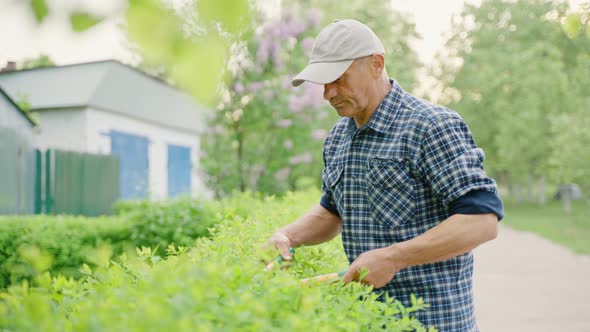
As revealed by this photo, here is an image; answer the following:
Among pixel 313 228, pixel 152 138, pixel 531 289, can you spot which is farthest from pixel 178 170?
pixel 313 228

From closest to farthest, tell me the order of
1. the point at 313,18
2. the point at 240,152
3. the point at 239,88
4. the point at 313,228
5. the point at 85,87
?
the point at 313,228 → the point at 239,88 → the point at 313,18 → the point at 240,152 → the point at 85,87

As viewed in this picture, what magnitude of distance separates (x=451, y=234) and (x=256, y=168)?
11.0m

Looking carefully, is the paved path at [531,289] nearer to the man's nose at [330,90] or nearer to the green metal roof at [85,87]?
the man's nose at [330,90]

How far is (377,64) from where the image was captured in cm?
247

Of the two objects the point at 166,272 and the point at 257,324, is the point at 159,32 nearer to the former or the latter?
the point at 166,272

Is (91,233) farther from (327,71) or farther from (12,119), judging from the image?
(12,119)

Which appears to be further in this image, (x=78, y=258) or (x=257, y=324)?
(x=78, y=258)

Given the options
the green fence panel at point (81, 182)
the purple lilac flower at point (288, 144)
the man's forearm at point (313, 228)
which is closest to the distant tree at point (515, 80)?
the purple lilac flower at point (288, 144)

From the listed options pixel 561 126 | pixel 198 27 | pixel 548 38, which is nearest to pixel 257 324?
pixel 198 27

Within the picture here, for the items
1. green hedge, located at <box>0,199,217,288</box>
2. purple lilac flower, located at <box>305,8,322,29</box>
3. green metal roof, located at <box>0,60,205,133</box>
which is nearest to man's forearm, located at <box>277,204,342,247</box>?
green hedge, located at <box>0,199,217,288</box>

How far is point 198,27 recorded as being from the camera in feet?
4.28

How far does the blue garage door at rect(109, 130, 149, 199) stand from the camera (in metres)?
15.4

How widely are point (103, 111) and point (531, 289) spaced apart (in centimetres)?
1097

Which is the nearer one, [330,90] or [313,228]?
[330,90]
